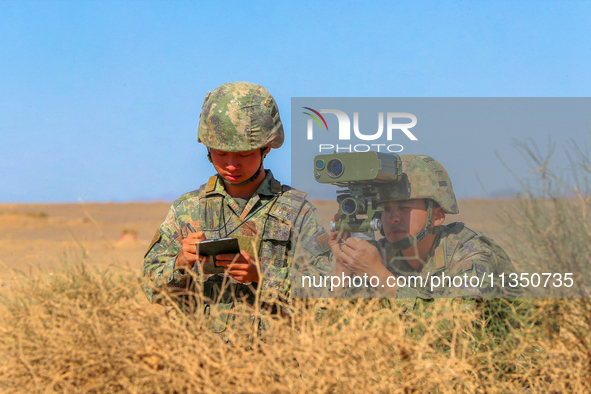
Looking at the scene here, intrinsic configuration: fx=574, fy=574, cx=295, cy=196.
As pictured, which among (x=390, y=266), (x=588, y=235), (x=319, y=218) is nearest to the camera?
(x=588, y=235)

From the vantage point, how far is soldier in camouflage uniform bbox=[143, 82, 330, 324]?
3.86 meters

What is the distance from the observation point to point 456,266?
3.71 metres

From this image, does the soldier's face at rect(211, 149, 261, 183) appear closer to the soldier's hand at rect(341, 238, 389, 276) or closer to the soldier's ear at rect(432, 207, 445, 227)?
the soldier's hand at rect(341, 238, 389, 276)

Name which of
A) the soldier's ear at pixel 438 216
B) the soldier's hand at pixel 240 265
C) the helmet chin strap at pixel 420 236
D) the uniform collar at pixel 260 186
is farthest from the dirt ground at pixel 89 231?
the soldier's hand at pixel 240 265

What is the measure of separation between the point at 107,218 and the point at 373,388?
2468 inches

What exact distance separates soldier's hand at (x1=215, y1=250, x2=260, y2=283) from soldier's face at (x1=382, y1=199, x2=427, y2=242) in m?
0.91

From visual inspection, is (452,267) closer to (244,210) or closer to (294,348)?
(294,348)

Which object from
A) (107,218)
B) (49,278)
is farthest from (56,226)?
(49,278)

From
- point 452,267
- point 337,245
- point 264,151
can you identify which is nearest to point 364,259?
point 337,245

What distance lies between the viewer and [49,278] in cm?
385

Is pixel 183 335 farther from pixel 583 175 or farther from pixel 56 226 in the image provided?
pixel 56 226

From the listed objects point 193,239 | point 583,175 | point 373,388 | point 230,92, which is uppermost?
point 230,92

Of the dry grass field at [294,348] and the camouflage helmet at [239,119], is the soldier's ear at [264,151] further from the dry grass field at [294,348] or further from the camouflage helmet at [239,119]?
the dry grass field at [294,348]

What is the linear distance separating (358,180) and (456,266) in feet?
2.80
